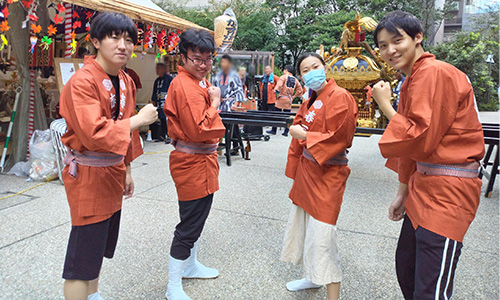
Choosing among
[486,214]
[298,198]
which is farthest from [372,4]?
[298,198]

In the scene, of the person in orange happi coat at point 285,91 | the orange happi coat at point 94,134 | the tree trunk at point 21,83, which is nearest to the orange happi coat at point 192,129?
the orange happi coat at point 94,134

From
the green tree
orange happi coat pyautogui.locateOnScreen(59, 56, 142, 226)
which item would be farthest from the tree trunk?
the green tree

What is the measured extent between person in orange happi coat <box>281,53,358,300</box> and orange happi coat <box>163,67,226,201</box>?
1.71 ft

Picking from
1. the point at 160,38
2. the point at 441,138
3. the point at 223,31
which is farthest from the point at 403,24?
the point at 160,38

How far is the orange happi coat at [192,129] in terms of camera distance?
7.25ft

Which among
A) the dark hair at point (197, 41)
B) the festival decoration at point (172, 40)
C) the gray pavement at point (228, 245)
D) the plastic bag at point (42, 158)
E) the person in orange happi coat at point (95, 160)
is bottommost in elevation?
the gray pavement at point (228, 245)

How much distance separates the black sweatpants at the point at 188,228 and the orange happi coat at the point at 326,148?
0.65 m

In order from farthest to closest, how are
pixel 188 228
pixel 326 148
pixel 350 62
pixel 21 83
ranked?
pixel 21 83 < pixel 350 62 < pixel 188 228 < pixel 326 148

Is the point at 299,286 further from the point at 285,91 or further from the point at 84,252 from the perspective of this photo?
the point at 285,91

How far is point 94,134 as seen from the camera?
164 cm

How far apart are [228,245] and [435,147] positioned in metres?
2.15

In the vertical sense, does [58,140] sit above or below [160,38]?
below

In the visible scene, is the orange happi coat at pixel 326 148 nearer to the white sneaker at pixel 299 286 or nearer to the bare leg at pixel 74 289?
the white sneaker at pixel 299 286

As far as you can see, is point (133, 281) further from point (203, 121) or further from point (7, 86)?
point (7, 86)
